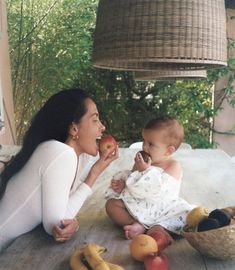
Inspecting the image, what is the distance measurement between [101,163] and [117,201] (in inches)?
6.2

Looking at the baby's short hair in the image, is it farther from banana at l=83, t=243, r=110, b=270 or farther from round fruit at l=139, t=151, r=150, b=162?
banana at l=83, t=243, r=110, b=270

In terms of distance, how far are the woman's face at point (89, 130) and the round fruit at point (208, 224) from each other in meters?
0.56

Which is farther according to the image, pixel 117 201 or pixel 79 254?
pixel 117 201

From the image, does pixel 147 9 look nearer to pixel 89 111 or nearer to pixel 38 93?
pixel 89 111

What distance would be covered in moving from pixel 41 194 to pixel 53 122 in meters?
0.27

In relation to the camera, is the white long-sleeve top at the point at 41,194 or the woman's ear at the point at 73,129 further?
the woman's ear at the point at 73,129

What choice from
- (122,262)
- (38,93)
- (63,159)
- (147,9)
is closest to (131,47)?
(147,9)

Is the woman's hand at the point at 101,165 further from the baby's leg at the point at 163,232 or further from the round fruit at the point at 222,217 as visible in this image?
the round fruit at the point at 222,217

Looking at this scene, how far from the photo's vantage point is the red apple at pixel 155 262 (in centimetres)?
99

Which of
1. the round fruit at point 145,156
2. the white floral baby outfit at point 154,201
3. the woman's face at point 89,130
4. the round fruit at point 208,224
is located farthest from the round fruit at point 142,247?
the woman's face at point 89,130

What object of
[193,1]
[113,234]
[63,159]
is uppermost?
[193,1]

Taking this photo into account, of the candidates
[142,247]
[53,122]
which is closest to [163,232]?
[142,247]

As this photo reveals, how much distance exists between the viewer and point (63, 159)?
4.28 feet

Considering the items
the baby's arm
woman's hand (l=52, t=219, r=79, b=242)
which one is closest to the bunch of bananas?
woman's hand (l=52, t=219, r=79, b=242)
